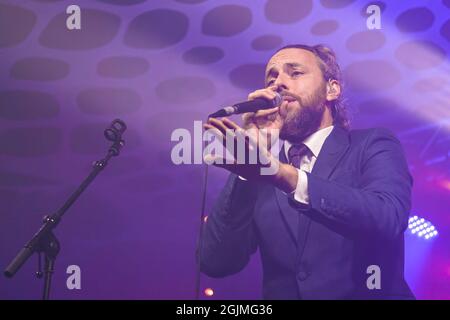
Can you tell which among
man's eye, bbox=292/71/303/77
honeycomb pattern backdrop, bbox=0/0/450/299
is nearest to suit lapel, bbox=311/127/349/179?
man's eye, bbox=292/71/303/77

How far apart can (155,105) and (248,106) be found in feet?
2.97

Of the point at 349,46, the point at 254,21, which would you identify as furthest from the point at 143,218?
the point at 349,46

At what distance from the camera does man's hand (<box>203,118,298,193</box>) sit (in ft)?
4.96

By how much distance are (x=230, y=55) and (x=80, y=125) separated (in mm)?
766

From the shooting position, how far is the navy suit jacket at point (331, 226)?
5.64 ft

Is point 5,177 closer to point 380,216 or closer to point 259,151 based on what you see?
point 259,151

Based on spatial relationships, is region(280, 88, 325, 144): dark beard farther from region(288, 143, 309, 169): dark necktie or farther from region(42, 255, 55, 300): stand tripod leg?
region(42, 255, 55, 300): stand tripod leg

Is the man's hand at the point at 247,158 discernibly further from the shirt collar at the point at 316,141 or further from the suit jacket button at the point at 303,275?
the shirt collar at the point at 316,141

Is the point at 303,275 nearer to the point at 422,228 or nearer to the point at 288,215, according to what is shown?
the point at 288,215

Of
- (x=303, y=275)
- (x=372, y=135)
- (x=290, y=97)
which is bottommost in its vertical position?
(x=303, y=275)

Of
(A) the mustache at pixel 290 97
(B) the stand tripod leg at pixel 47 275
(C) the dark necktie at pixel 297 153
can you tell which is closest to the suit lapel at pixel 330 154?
(C) the dark necktie at pixel 297 153

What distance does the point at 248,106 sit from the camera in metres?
1.76

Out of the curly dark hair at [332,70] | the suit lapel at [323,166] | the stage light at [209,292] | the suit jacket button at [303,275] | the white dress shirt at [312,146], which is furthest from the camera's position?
the stage light at [209,292]

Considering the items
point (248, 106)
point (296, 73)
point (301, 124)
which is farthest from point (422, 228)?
point (248, 106)
